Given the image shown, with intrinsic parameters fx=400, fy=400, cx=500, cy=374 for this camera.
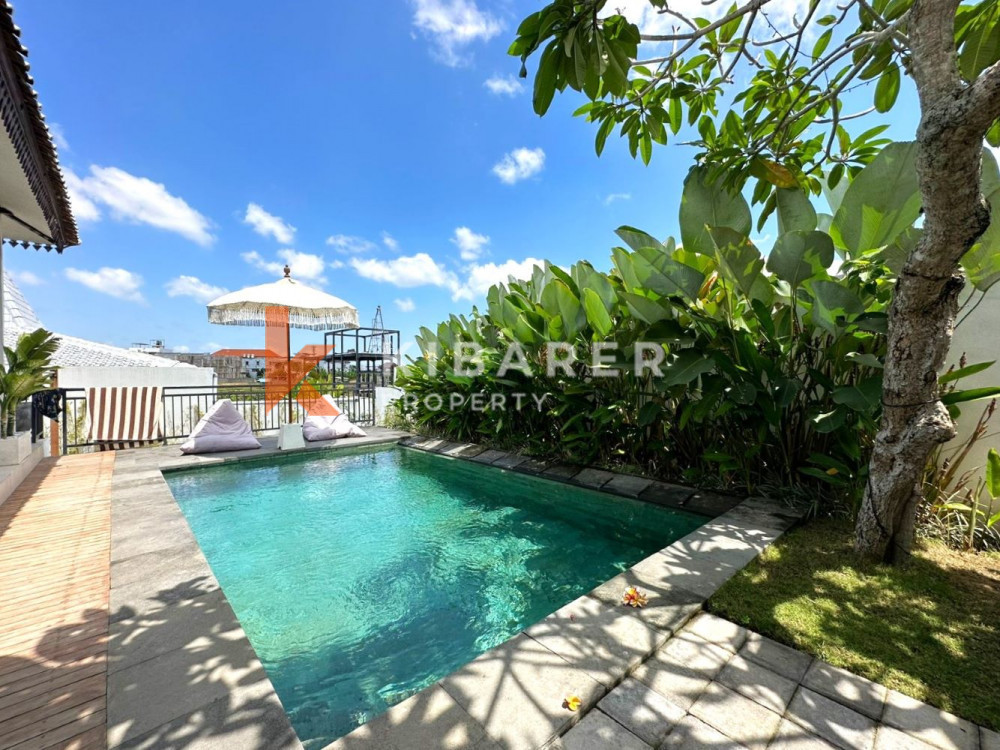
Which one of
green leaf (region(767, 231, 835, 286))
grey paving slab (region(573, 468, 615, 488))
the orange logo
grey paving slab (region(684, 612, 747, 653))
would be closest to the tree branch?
green leaf (region(767, 231, 835, 286))

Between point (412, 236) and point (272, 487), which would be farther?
point (412, 236)

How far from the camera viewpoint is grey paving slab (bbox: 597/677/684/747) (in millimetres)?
1227

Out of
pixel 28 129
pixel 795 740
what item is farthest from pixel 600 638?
pixel 28 129

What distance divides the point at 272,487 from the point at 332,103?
882cm

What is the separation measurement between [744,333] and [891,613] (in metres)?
1.97

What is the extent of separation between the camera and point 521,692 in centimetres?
136

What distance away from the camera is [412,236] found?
1714 centimetres

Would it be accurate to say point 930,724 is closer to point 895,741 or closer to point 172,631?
point 895,741

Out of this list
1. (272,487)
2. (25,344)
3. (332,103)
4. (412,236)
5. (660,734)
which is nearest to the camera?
(660,734)

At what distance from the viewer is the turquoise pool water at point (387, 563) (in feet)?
6.46

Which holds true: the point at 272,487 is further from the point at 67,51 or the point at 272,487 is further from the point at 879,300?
the point at 879,300

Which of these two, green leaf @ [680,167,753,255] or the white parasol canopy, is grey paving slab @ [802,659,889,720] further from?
the white parasol canopy

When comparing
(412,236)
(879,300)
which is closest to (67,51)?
(879,300)

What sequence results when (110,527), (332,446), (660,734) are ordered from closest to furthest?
(660,734)
(110,527)
(332,446)
